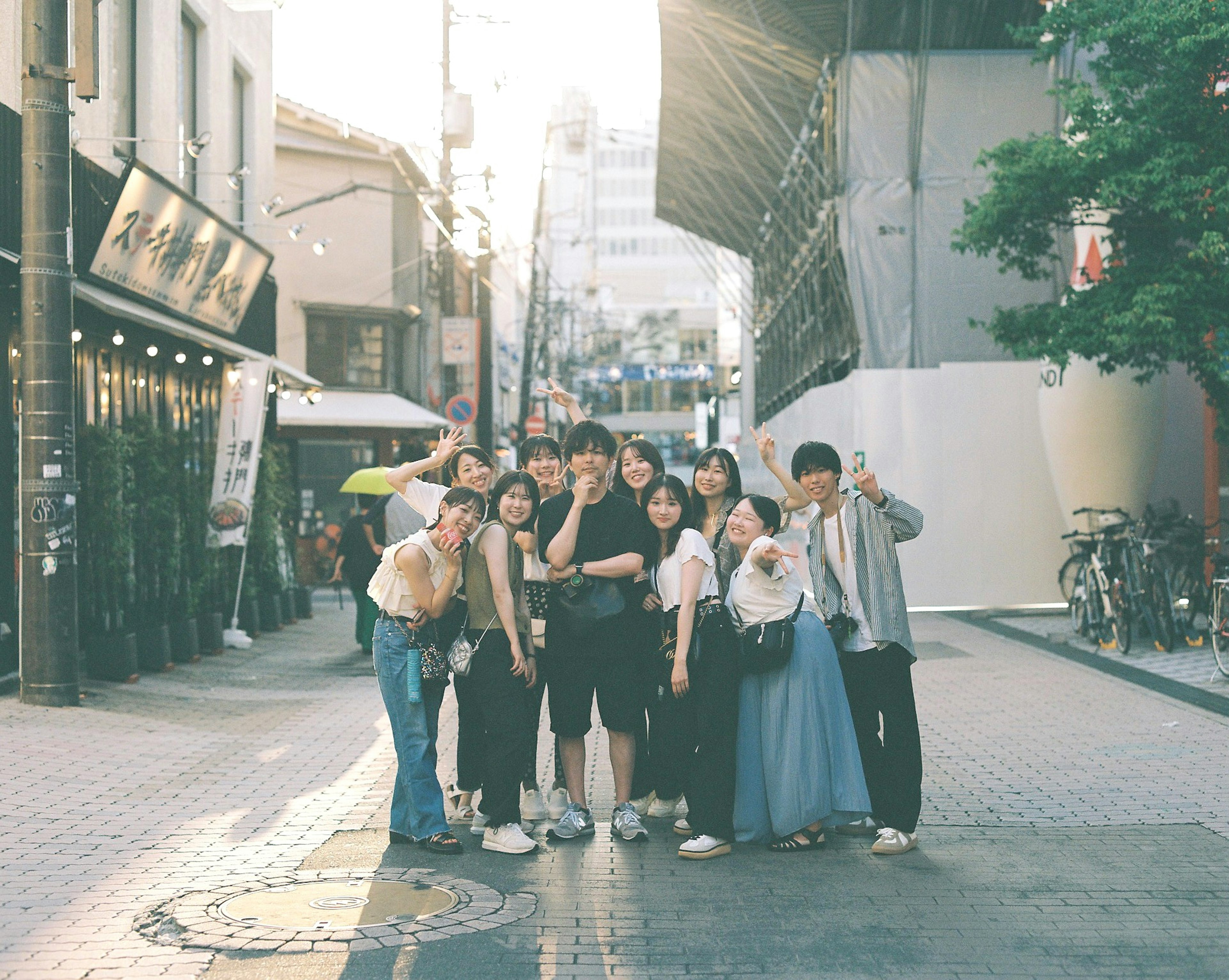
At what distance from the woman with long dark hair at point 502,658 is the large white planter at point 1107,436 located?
10.4 metres

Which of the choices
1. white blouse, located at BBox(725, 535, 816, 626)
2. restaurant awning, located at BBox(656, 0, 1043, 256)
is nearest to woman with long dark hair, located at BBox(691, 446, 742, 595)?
white blouse, located at BBox(725, 535, 816, 626)

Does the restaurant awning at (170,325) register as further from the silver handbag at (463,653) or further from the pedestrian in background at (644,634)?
the silver handbag at (463,653)

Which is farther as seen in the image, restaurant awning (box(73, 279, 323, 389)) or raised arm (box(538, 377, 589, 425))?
restaurant awning (box(73, 279, 323, 389))

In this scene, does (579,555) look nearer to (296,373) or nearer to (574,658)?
(574,658)

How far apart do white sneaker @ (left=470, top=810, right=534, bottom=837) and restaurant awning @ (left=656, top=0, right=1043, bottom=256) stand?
40.0ft

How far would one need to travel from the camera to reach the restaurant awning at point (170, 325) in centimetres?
1104

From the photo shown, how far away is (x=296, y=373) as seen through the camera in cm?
1773

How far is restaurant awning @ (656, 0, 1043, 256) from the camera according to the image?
1961 centimetres

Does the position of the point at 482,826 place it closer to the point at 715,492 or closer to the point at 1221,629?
the point at 715,492

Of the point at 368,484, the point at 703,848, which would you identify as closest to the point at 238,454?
the point at 368,484

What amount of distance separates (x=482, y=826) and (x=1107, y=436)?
10.8 metres

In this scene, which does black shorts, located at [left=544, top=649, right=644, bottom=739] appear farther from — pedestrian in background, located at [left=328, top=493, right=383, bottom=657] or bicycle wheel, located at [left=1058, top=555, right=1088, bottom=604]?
bicycle wheel, located at [left=1058, top=555, right=1088, bottom=604]

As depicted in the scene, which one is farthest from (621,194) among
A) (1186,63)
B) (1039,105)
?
(1186,63)

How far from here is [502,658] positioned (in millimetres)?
6383
